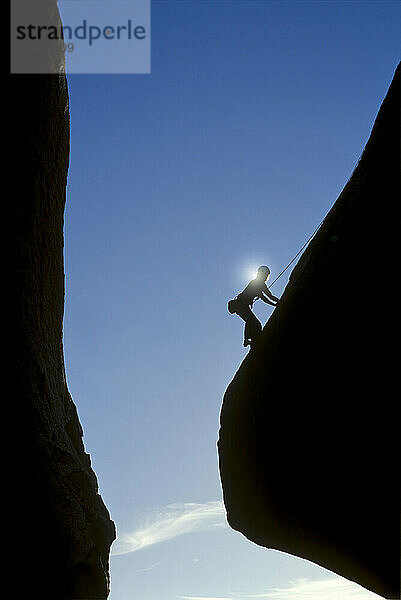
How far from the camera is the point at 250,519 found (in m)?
12.0

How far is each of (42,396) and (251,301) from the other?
5.69m

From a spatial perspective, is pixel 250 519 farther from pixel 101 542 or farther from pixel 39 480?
pixel 39 480

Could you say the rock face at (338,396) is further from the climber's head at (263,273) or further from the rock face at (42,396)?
the rock face at (42,396)

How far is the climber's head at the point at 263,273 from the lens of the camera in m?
11.8

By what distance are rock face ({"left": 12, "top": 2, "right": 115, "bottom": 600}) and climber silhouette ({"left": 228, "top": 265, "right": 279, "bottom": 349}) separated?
14.7ft

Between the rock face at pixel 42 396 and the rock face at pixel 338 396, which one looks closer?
the rock face at pixel 42 396

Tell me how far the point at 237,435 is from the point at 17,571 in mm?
5997

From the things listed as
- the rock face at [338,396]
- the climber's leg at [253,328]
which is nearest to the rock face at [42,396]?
the rock face at [338,396]

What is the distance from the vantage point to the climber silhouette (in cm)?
1133

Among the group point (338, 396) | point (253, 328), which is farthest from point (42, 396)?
point (338, 396)

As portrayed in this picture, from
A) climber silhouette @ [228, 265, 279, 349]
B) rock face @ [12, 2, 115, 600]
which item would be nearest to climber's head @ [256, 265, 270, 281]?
climber silhouette @ [228, 265, 279, 349]

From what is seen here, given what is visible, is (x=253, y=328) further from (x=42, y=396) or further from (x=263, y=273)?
(x=42, y=396)

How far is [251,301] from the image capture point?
1163cm

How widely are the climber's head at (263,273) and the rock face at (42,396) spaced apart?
16.6ft
